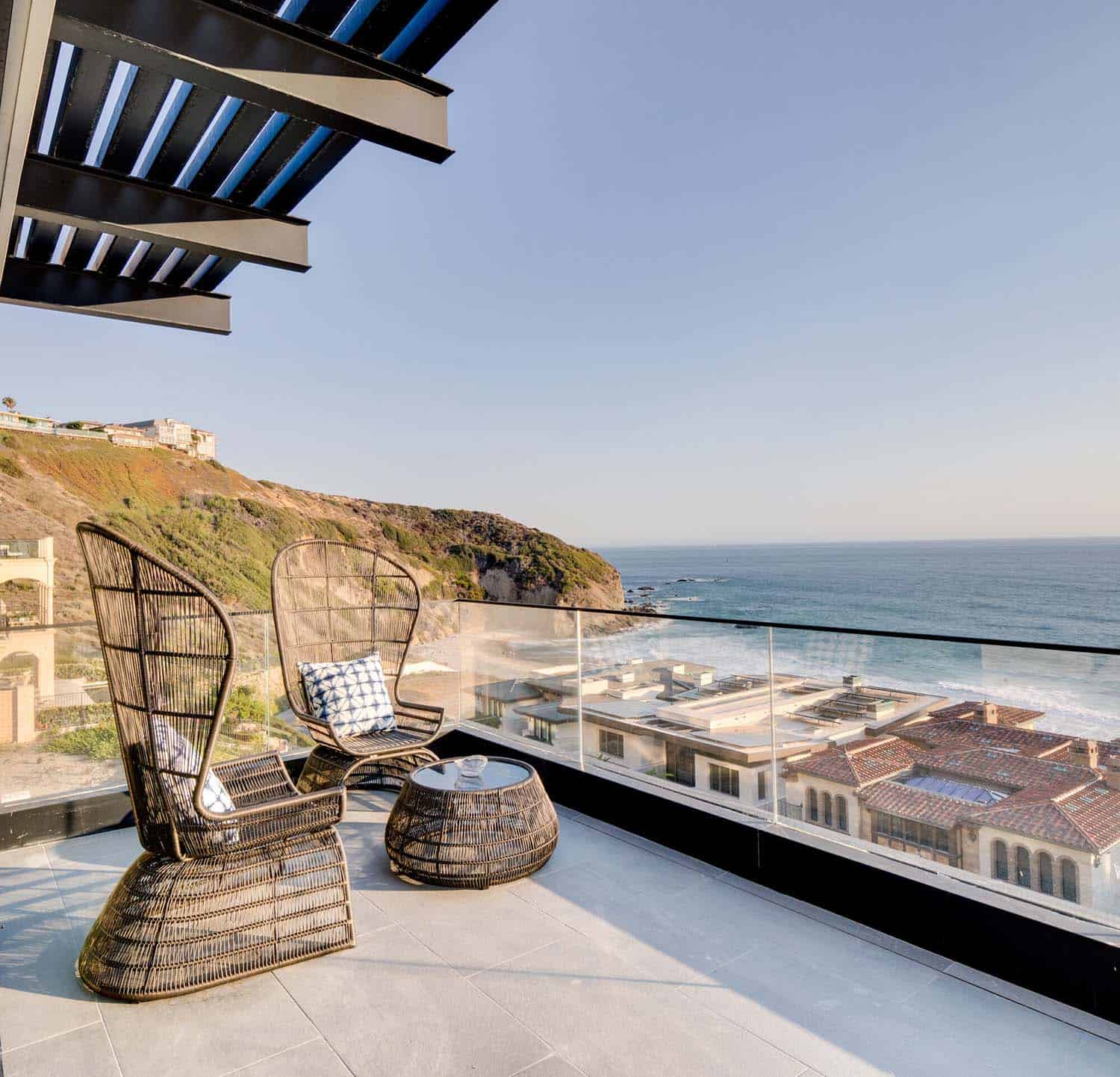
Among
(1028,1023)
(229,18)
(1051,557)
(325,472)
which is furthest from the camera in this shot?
(1051,557)

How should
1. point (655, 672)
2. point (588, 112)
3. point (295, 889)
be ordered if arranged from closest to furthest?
point (295, 889) < point (655, 672) < point (588, 112)

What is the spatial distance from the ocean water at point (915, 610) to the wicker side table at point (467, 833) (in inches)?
38.6

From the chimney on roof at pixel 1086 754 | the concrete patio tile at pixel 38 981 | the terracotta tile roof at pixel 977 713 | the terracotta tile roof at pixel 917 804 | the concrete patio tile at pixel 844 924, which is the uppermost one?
the terracotta tile roof at pixel 977 713

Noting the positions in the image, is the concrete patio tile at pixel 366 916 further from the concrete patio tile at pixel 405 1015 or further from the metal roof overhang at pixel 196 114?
the metal roof overhang at pixel 196 114

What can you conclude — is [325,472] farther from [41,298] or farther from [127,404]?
[41,298]

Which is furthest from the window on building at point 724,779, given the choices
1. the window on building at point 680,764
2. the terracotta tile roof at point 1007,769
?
the terracotta tile roof at point 1007,769

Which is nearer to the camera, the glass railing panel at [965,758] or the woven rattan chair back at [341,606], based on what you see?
the glass railing panel at [965,758]

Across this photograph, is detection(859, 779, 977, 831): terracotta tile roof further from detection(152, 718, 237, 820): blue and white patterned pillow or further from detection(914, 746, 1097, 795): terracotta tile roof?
detection(152, 718, 237, 820): blue and white patterned pillow

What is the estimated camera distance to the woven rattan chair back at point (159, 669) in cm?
221

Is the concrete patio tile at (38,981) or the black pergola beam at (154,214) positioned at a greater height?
the black pergola beam at (154,214)

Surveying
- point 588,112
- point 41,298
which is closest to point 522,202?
point 588,112

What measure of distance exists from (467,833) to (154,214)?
287 centimetres

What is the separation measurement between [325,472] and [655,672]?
21.4m

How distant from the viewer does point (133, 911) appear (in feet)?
7.50
